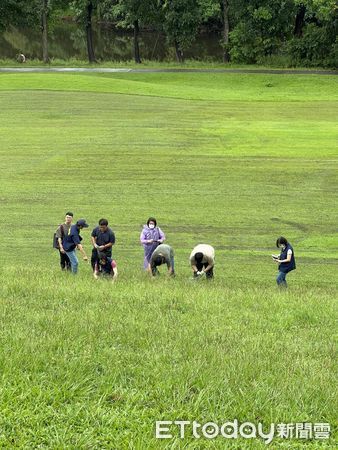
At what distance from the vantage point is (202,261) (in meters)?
13.1

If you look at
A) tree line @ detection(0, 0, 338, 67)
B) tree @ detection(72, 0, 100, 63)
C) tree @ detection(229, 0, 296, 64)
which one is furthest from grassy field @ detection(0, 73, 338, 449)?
tree @ detection(72, 0, 100, 63)

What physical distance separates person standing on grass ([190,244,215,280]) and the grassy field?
401 mm

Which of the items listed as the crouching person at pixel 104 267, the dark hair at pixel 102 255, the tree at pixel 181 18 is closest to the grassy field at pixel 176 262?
the crouching person at pixel 104 267

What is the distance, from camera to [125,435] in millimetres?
4727

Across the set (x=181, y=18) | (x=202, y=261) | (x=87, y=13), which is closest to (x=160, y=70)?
(x=181, y=18)

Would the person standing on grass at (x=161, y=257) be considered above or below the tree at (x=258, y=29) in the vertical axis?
below

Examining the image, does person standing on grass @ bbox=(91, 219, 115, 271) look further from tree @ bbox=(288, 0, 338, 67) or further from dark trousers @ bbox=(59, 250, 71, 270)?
tree @ bbox=(288, 0, 338, 67)

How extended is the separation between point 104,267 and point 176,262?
3.00 metres

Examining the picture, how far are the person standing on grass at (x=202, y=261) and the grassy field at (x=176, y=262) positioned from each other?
0.40 metres

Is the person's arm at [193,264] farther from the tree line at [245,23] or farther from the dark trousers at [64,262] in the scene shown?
the tree line at [245,23]

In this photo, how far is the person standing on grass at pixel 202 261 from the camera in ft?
42.4

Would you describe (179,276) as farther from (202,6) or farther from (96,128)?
(202,6)

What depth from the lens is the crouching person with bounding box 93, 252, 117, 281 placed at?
1323 centimetres

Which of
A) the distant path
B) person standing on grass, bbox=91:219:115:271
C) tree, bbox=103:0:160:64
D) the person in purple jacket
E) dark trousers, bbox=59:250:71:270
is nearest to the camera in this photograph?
person standing on grass, bbox=91:219:115:271
